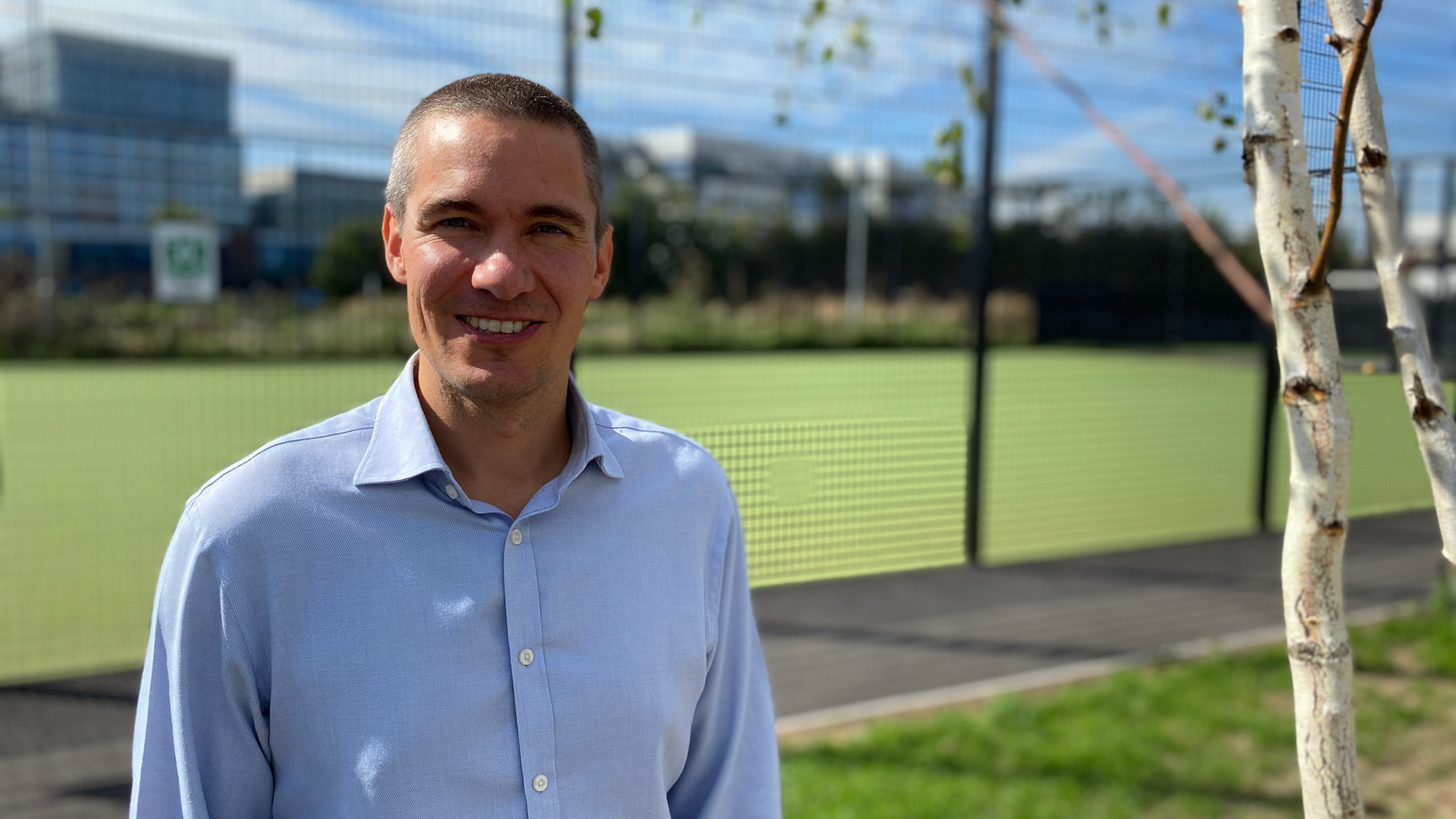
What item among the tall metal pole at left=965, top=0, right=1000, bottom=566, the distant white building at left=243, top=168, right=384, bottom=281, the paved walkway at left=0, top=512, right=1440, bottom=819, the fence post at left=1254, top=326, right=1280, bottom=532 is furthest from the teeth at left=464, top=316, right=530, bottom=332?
the distant white building at left=243, top=168, right=384, bottom=281

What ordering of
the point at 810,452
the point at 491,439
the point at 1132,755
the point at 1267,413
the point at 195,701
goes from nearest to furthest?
the point at 195,701
the point at 491,439
the point at 1132,755
the point at 810,452
the point at 1267,413

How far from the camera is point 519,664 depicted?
135cm

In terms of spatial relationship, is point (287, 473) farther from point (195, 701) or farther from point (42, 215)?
point (42, 215)

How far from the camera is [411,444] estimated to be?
4.50ft

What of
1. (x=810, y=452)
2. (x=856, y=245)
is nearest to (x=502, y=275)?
(x=810, y=452)

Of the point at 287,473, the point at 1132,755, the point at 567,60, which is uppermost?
the point at 567,60

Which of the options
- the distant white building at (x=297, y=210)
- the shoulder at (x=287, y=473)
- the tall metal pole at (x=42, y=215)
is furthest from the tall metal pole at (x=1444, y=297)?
the tall metal pole at (x=42, y=215)

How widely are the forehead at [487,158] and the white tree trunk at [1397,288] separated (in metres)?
1.06

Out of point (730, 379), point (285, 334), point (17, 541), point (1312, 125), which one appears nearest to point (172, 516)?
point (17, 541)

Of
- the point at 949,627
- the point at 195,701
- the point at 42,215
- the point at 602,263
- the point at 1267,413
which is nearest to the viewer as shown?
the point at 195,701

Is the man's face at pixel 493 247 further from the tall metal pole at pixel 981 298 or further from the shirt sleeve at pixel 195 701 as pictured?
the tall metal pole at pixel 981 298

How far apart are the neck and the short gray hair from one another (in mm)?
260

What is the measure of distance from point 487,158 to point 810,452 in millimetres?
2640

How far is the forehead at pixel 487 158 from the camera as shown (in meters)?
1.35
